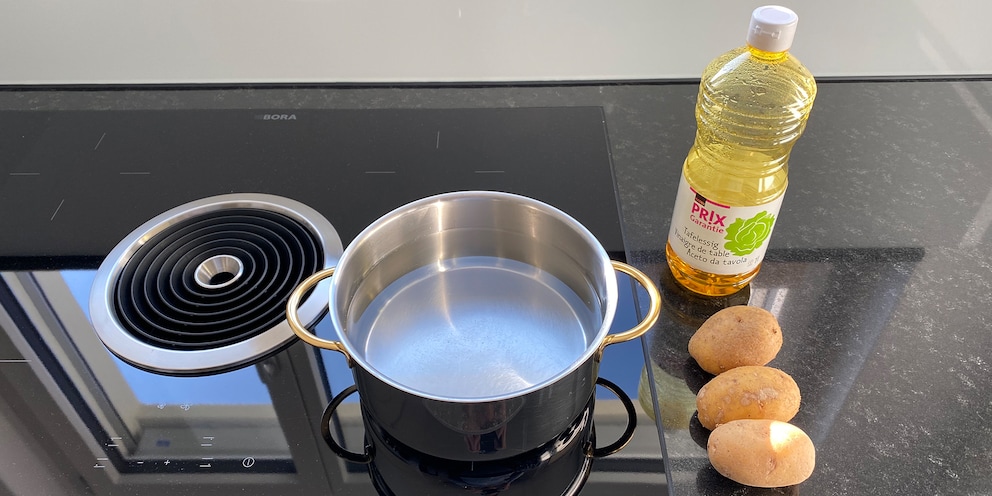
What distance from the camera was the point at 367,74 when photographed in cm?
88

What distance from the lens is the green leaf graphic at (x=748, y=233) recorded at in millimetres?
533

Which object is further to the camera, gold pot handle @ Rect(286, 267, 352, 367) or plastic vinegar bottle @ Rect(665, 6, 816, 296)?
plastic vinegar bottle @ Rect(665, 6, 816, 296)

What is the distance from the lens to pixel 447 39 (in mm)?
838

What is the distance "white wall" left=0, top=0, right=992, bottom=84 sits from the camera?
806mm

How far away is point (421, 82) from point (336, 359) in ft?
1.47

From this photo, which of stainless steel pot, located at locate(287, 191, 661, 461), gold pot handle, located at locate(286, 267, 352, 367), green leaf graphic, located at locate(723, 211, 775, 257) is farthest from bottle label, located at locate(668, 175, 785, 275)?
gold pot handle, located at locate(286, 267, 352, 367)

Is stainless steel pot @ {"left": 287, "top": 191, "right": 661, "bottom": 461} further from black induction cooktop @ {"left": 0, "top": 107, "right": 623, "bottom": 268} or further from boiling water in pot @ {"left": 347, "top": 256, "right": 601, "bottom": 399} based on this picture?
black induction cooktop @ {"left": 0, "top": 107, "right": 623, "bottom": 268}

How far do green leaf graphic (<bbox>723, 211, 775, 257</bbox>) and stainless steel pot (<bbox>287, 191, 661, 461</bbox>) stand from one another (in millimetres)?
110

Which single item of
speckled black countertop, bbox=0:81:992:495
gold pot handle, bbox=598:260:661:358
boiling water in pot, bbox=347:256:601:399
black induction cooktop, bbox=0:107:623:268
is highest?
gold pot handle, bbox=598:260:661:358

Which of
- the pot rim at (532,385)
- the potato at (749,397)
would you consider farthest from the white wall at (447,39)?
the potato at (749,397)

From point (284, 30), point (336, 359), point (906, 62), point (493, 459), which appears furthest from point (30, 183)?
point (906, 62)

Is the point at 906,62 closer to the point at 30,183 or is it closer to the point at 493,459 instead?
the point at 493,459

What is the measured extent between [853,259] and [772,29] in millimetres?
265

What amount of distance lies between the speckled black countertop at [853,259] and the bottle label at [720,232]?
49mm
